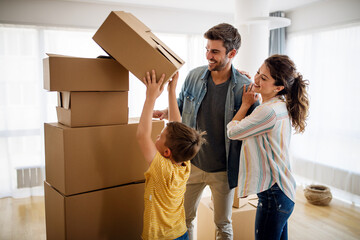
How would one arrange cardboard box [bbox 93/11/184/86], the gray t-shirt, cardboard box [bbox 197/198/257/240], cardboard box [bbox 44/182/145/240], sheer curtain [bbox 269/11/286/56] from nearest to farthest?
cardboard box [bbox 93/11/184/86]
cardboard box [bbox 44/182/145/240]
the gray t-shirt
cardboard box [bbox 197/198/257/240]
sheer curtain [bbox 269/11/286/56]

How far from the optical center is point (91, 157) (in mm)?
1354

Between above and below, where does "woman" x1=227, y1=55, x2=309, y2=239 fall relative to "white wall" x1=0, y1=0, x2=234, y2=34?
below

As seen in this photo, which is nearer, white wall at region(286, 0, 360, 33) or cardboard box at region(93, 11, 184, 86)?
cardboard box at region(93, 11, 184, 86)

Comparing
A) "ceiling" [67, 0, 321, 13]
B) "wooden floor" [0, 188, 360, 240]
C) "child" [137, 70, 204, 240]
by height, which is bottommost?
"wooden floor" [0, 188, 360, 240]

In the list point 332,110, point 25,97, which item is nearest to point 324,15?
point 332,110

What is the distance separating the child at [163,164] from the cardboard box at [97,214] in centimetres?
18

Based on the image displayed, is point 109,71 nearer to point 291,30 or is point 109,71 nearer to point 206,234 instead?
point 206,234

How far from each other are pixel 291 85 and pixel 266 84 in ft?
0.40

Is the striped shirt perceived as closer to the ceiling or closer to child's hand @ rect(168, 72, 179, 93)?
child's hand @ rect(168, 72, 179, 93)

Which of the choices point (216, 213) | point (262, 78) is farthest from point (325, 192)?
point (262, 78)

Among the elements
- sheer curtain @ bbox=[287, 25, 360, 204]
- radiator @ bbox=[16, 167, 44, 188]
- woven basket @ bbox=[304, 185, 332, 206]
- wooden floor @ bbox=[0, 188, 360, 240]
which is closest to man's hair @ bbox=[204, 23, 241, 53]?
wooden floor @ bbox=[0, 188, 360, 240]

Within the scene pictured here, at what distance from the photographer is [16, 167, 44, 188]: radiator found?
379cm

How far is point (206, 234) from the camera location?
7.93 feet

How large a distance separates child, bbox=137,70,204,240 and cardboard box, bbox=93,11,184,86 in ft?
0.15
